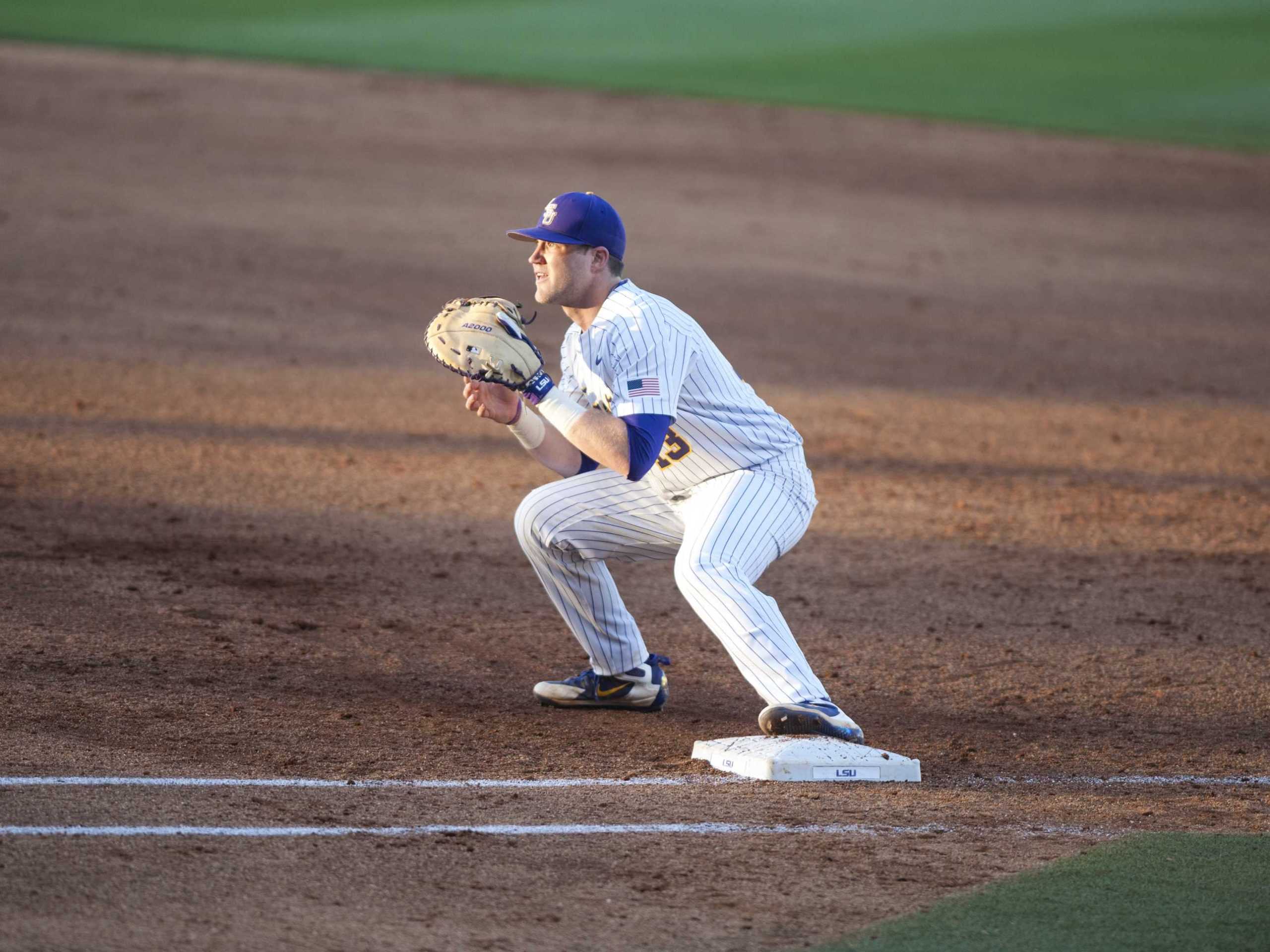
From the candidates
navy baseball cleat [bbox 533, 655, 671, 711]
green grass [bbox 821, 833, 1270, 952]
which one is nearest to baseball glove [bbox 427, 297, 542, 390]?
navy baseball cleat [bbox 533, 655, 671, 711]

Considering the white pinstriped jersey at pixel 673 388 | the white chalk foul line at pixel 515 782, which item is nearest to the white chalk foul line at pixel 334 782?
the white chalk foul line at pixel 515 782

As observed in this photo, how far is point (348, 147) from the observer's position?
18.5 m

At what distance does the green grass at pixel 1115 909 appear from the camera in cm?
346

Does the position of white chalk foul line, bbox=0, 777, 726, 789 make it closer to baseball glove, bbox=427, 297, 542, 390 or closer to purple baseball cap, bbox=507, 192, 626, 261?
baseball glove, bbox=427, 297, 542, 390

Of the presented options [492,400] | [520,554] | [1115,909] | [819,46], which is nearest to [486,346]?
[492,400]

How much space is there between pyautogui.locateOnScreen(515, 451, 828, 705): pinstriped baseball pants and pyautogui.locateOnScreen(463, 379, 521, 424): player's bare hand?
1.30 ft

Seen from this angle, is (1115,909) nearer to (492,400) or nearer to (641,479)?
(641,479)

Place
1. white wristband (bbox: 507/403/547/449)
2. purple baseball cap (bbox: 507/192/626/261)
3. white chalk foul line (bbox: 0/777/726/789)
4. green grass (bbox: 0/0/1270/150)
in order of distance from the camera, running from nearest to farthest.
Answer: white chalk foul line (bbox: 0/777/726/789) < purple baseball cap (bbox: 507/192/626/261) < white wristband (bbox: 507/403/547/449) < green grass (bbox: 0/0/1270/150)

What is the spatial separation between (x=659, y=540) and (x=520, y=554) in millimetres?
2034

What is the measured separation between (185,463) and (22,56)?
15327 millimetres

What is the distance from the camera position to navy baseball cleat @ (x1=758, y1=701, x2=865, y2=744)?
452 cm

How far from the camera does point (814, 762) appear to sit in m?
4.44

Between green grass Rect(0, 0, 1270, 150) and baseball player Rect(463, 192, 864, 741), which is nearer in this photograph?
baseball player Rect(463, 192, 864, 741)

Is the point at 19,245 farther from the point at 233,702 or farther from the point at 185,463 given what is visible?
the point at 233,702
